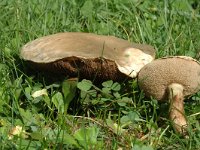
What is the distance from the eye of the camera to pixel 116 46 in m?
2.92

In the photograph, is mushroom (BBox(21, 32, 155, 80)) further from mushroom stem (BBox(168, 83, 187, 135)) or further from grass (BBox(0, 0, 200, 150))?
mushroom stem (BBox(168, 83, 187, 135))

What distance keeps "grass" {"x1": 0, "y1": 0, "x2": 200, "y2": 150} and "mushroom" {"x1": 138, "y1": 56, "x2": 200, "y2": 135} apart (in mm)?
66

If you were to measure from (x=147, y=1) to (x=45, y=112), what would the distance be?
1591mm

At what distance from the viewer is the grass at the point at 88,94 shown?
247 cm

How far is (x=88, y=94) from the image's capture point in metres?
2.76

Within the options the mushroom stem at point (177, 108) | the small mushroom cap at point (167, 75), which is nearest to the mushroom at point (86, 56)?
the small mushroom cap at point (167, 75)

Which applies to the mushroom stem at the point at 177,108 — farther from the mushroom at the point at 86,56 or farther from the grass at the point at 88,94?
the mushroom at the point at 86,56

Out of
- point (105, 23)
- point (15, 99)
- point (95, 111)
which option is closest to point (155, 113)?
point (95, 111)

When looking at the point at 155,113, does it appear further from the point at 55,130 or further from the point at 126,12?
the point at 126,12

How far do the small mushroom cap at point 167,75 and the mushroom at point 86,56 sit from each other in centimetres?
8

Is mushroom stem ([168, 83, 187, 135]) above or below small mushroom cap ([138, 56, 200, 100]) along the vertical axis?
below

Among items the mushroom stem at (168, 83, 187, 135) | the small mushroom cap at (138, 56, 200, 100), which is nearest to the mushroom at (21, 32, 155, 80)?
the small mushroom cap at (138, 56, 200, 100)

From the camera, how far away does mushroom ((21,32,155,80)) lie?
103 inches

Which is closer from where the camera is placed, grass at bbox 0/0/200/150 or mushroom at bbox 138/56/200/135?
grass at bbox 0/0/200/150
